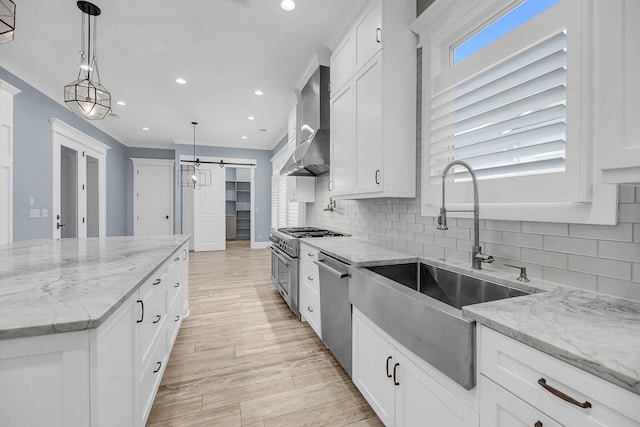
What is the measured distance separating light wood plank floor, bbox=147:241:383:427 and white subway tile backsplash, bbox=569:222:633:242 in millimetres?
1428

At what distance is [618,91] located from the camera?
763 millimetres

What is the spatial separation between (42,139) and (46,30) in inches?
76.0

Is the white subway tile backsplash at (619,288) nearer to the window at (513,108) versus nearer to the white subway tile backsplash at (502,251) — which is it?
the window at (513,108)

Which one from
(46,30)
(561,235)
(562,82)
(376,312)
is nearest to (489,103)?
(562,82)

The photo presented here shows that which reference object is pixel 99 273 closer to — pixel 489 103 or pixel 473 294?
pixel 473 294

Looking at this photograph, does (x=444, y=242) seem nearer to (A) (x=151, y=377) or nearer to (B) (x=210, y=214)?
(A) (x=151, y=377)

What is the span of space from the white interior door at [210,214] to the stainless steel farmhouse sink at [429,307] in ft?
21.5

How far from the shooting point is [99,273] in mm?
1346

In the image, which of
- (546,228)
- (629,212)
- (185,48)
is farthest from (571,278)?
(185,48)

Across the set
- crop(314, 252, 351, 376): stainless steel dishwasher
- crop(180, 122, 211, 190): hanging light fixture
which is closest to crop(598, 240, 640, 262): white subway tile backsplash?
crop(314, 252, 351, 376): stainless steel dishwasher

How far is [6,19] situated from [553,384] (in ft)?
7.91

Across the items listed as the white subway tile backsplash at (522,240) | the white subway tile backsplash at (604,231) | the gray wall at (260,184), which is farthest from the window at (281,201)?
the white subway tile backsplash at (604,231)

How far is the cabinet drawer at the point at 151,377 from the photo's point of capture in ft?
4.61

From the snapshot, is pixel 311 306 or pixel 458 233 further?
pixel 311 306
